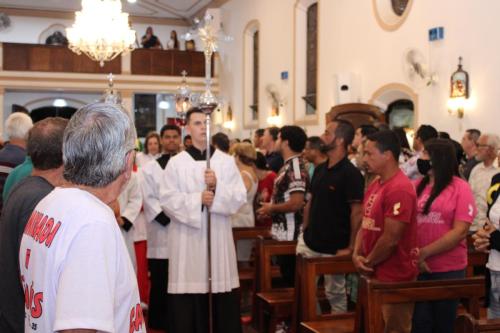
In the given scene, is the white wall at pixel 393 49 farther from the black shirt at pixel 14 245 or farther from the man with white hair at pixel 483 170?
the black shirt at pixel 14 245

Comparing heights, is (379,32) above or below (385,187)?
above

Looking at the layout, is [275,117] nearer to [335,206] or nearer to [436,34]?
[436,34]

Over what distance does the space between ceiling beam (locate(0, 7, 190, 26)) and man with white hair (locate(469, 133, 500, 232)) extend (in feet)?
59.8

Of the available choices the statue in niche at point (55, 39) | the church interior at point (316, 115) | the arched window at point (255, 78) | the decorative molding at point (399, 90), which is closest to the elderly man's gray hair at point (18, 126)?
the church interior at point (316, 115)

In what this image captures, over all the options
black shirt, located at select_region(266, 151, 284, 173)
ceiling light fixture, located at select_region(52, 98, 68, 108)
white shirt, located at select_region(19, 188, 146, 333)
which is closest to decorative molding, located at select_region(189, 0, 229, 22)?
ceiling light fixture, located at select_region(52, 98, 68, 108)

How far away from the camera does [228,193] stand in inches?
206

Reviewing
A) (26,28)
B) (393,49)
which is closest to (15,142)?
(393,49)

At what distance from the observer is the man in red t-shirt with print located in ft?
13.3

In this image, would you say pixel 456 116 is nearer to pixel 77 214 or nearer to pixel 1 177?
pixel 1 177

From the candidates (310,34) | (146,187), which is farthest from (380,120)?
(146,187)

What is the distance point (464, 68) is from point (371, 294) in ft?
22.3

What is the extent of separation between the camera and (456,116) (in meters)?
9.88

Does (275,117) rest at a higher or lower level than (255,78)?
lower

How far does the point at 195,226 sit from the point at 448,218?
6.15 feet
